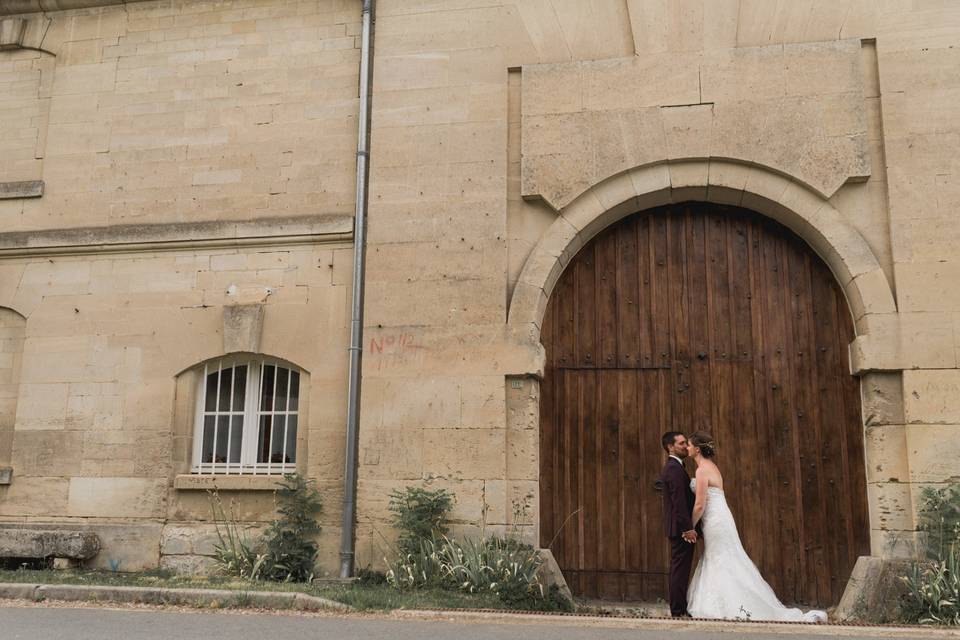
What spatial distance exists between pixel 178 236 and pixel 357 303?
7.01 ft

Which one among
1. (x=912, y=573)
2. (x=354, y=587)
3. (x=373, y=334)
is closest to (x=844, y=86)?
(x=912, y=573)

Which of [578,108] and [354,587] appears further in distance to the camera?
[578,108]

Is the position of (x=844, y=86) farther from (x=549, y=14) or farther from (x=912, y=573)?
(x=912, y=573)

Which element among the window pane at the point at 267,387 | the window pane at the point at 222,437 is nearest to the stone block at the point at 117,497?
the window pane at the point at 222,437

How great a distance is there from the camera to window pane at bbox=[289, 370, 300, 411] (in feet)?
28.8

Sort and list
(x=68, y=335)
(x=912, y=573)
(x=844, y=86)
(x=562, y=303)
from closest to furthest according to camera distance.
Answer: (x=912, y=573)
(x=844, y=86)
(x=562, y=303)
(x=68, y=335)

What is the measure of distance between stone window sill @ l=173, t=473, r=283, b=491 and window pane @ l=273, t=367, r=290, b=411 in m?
0.71

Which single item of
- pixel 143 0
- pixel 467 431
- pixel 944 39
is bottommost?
pixel 467 431

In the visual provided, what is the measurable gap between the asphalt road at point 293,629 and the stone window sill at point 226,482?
7.28 feet

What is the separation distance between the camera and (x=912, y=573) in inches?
267

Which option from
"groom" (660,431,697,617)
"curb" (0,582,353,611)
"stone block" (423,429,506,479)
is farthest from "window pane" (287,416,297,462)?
"groom" (660,431,697,617)

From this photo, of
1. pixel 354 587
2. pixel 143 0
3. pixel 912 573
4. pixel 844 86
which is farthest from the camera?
pixel 143 0

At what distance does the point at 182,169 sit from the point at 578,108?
13.7ft

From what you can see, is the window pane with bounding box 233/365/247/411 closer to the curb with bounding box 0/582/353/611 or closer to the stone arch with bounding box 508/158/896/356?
the curb with bounding box 0/582/353/611
